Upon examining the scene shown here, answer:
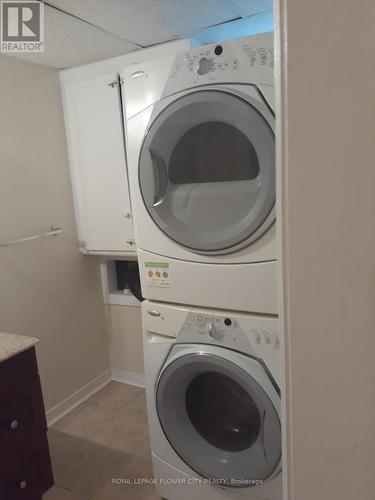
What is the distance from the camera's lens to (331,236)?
47cm

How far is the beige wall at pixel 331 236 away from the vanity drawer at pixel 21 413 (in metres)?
1.09

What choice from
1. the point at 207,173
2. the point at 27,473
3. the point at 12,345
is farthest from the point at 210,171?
the point at 27,473

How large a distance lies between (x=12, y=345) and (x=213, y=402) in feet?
2.76

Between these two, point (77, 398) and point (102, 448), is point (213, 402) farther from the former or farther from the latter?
point (77, 398)

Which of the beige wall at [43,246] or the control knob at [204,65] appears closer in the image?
the control knob at [204,65]

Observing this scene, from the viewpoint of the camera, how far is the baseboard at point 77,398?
7.16ft

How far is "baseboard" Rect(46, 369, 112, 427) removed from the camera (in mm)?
2183

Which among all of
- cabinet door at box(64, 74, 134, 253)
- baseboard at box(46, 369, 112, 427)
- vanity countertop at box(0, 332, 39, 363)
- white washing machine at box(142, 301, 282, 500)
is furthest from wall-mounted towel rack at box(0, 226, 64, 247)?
baseboard at box(46, 369, 112, 427)

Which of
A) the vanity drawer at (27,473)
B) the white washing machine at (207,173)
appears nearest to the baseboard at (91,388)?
the vanity drawer at (27,473)

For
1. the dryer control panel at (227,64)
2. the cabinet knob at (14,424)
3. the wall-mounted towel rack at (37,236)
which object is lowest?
the cabinet knob at (14,424)

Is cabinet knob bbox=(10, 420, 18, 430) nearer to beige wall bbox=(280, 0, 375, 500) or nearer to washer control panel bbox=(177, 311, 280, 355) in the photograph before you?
washer control panel bbox=(177, 311, 280, 355)

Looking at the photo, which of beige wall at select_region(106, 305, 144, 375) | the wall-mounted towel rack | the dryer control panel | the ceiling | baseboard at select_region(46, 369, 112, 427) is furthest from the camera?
beige wall at select_region(106, 305, 144, 375)

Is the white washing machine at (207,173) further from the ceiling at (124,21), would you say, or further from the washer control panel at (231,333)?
the ceiling at (124,21)

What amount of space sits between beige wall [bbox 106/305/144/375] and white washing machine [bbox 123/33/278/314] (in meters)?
1.11
